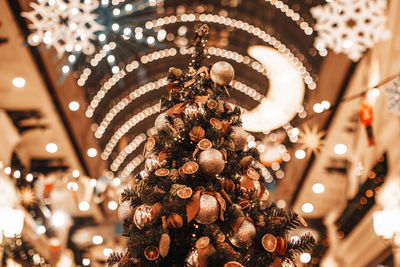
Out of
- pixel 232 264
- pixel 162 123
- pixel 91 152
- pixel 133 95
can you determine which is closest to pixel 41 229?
pixel 91 152

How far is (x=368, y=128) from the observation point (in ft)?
18.0

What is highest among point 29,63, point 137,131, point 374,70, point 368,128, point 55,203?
point 374,70

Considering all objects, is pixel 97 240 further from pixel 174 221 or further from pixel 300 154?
pixel 174 221

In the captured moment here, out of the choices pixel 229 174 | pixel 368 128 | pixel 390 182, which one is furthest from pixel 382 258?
pixel 229 174

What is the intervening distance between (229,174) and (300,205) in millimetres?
5556

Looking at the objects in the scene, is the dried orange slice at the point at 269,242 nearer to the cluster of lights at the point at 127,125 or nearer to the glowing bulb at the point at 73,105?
the cluster of lights at the point at 127,125

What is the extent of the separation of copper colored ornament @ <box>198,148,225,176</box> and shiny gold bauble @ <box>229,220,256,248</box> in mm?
248

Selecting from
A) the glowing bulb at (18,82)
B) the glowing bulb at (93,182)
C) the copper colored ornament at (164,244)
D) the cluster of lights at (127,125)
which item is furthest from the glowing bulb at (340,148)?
the copper colored ornament at (164,244)

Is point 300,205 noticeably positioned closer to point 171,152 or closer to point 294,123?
point 294,123

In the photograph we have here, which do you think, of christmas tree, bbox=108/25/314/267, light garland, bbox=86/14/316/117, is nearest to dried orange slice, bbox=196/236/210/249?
christmas tree, bbox=108/25/314/267

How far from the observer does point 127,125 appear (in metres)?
6.33

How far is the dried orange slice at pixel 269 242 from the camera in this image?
73.9 inches

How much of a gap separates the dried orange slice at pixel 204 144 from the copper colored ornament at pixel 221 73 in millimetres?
336

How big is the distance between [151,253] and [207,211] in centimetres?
29
